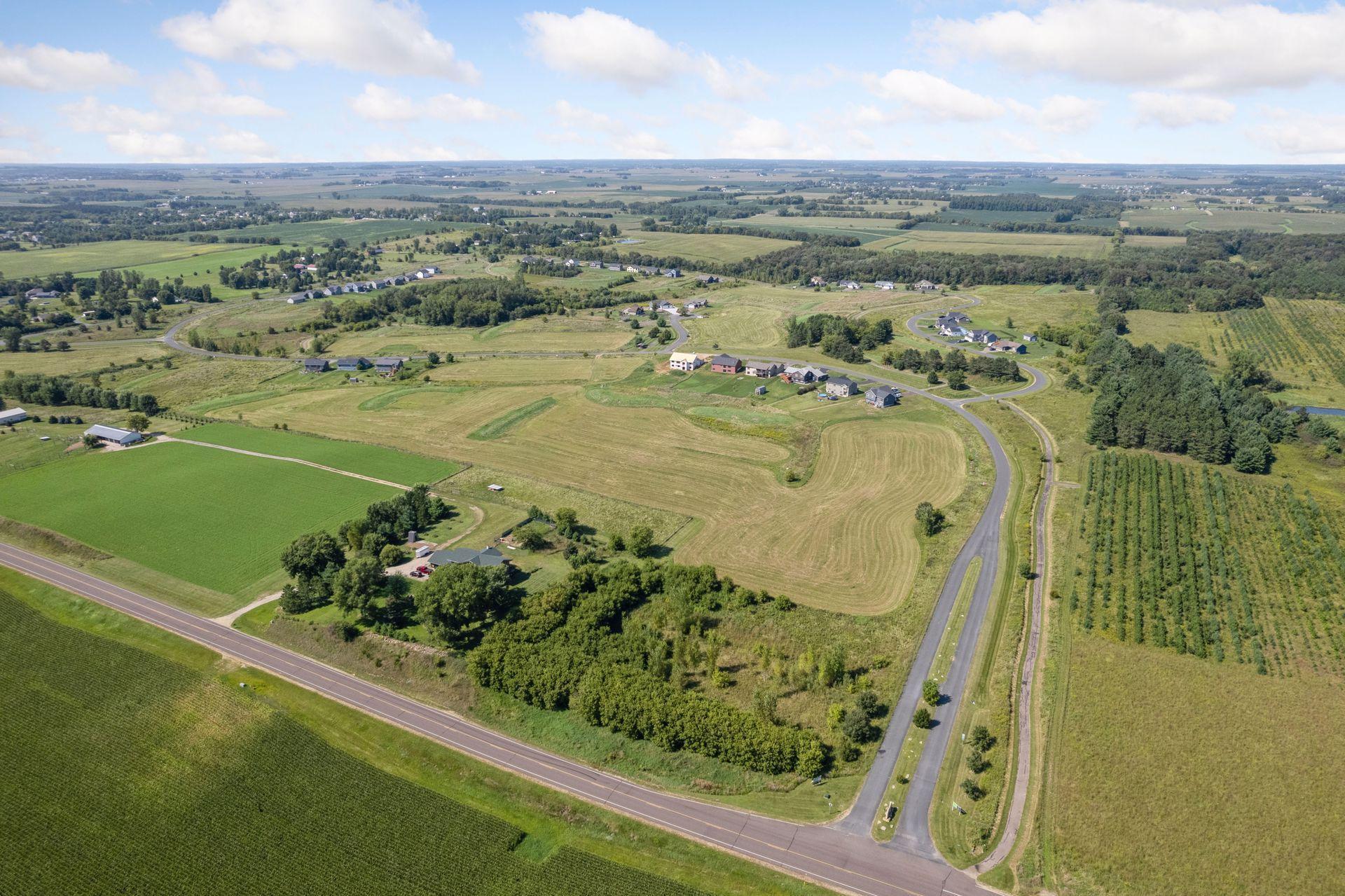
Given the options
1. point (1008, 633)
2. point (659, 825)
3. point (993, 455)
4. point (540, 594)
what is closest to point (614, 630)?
point (540, 594)

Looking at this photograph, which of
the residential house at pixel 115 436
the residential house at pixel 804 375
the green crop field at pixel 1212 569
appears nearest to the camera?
the green crop field at pixel 1212 569

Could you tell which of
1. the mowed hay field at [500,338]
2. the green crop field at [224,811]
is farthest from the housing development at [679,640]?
the mowed hay field at [500,338]

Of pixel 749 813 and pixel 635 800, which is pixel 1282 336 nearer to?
pixel 749 813

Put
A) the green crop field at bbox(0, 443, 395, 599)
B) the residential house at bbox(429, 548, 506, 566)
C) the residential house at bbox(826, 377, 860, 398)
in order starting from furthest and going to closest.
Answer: the residential house at bbox(826, 377, 860, 398), the green crop field at bbox(0, 443, 395, 599), the residential house at bbox(429, 548, 506, 566)

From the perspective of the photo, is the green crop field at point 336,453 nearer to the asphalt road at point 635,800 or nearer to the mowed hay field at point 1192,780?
the asphalt road at point 635,800

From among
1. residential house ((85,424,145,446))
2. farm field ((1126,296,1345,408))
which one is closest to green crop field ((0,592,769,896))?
residential house ((85,424,145,446))

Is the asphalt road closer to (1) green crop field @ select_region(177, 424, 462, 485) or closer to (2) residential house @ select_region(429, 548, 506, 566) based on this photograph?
(2) residential house @ select_region(429, 548, 506, 566)
